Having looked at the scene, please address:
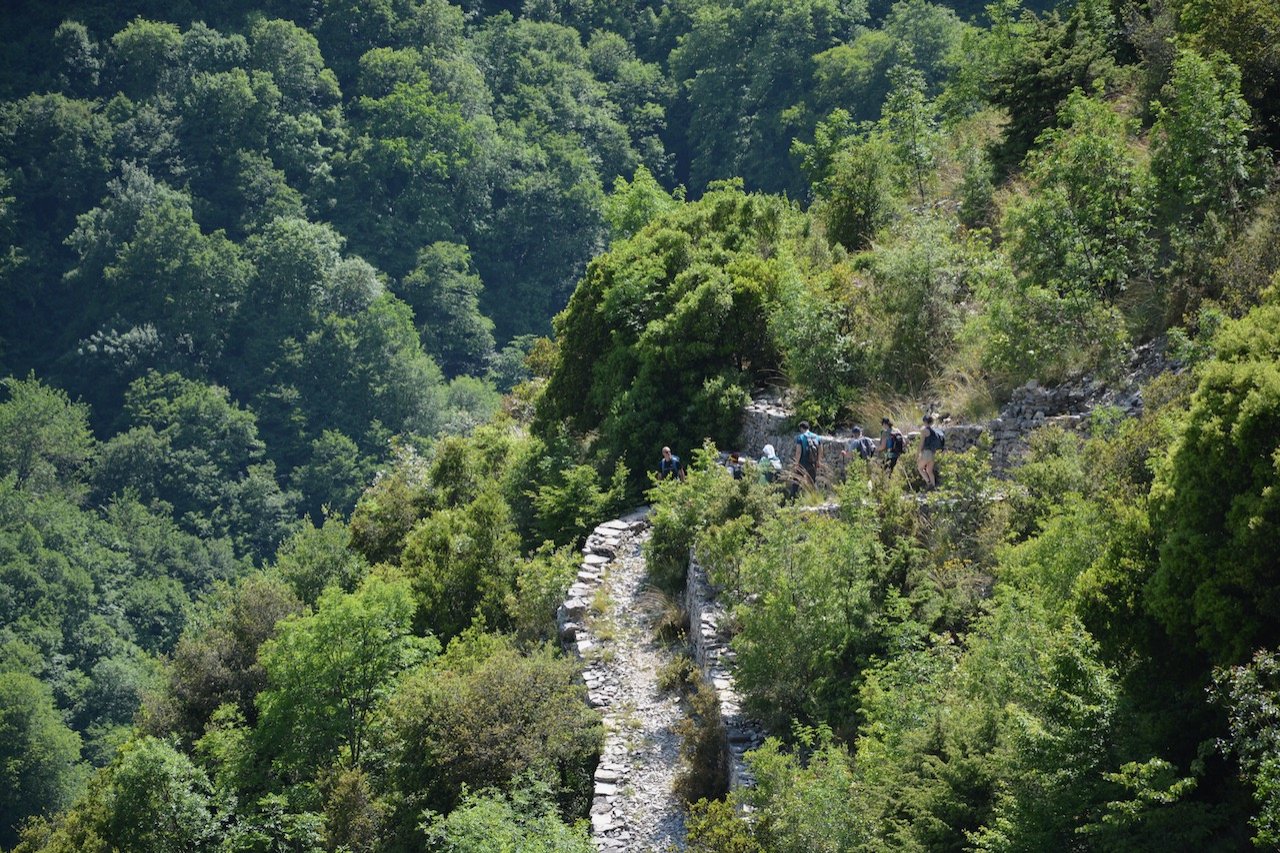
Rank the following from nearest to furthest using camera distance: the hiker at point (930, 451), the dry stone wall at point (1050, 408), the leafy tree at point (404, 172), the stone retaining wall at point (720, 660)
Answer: the stone retaining wall at point (720, 660), the dry stone wall at point (1050, 408), the hiker at point (930, 451), the leafy tree at point (404, 172)

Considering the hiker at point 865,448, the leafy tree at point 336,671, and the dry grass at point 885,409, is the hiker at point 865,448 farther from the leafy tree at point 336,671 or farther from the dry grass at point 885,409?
the leafy tree at point 336,671

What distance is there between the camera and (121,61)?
8869cm

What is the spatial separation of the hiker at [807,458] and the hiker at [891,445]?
125cm

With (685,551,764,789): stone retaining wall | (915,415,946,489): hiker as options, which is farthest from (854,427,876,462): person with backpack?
(685,551,764,789): stone retaining wall

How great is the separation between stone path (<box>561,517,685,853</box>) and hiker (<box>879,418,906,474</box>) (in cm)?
342

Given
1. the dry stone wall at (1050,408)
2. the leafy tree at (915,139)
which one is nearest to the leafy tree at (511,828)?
the dry stone wall at (1050,408)

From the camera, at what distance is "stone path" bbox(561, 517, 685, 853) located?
51.9 feet

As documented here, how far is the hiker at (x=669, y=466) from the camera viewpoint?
21.8m

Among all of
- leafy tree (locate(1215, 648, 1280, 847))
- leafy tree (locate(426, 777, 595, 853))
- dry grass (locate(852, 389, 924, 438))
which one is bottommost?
leafy tree (locate(1215, 648, 1280, 847))

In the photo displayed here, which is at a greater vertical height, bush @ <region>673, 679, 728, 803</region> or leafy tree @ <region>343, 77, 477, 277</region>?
leafy tree @ <region>343, 77, 477, 277</region>

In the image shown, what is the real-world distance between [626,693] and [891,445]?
177 inches

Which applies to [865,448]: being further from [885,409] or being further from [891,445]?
[885,409]

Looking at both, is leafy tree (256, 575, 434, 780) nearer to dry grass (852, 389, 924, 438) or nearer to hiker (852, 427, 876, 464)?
hiker (852, 427, 876, 464)

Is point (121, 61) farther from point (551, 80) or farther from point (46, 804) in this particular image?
point (46, 804)
